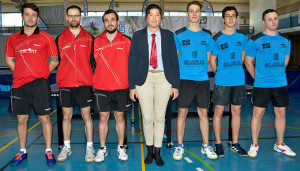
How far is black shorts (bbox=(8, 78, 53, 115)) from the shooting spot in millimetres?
2933

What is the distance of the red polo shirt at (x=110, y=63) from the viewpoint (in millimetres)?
2973

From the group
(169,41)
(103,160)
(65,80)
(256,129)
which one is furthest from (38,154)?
(256,129)

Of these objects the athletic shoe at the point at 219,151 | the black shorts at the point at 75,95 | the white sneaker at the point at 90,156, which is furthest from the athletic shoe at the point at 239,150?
the black shorts at the point at 75,95

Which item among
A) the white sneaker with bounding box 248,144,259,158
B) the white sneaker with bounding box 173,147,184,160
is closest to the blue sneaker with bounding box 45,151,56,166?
the white sneaker with bounding box 173,147,184,160

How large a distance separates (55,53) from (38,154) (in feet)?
4.79

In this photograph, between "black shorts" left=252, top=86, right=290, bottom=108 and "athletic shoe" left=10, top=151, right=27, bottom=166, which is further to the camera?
"black shorts" left=252, top=86, right=290, bottom=108

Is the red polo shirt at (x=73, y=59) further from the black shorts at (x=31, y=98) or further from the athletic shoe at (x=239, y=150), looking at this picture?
the athletic shoe at (x=239, y=150)

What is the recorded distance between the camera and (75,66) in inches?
119

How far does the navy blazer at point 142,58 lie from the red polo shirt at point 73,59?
0.61m

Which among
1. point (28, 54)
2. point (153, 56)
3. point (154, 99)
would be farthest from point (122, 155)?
point (28, 54)

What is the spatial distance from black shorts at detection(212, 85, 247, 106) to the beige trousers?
29.5 inches

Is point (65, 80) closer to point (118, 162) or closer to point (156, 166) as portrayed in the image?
point (118, 162)

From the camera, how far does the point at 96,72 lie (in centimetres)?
301

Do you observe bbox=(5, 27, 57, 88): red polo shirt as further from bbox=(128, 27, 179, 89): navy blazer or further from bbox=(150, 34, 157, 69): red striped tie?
bbox=(150, 34, 157, 69): red striped tie
